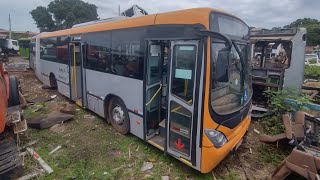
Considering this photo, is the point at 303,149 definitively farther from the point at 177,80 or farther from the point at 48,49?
the point at 48,49

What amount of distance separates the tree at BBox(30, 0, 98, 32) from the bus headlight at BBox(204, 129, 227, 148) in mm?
42747

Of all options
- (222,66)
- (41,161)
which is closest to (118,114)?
(41,161)

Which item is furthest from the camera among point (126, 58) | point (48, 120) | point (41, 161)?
point (48, 120)

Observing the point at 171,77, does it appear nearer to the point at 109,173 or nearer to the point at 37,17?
the point at 109,173

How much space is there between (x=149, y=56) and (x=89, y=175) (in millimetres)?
2518

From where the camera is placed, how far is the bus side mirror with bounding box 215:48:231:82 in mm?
3498

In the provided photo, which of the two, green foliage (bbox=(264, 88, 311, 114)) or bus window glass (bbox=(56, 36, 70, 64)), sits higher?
bus window glass (bbox=(56, 36, 70, 64))

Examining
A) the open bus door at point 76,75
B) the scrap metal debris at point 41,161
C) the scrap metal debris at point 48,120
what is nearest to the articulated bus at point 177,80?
the open bus door at point 76,75

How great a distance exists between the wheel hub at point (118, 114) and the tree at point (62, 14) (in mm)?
40068

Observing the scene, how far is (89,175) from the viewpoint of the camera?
4289 millimetres

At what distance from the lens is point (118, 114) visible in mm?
5984

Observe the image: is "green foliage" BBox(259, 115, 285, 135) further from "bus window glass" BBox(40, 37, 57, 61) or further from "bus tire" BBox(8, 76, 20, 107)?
"bus window glass" BBox(40, 37, 57, 61)

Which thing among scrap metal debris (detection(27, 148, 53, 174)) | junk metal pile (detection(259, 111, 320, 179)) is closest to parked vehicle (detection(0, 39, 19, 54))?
scrap metal debris (detection(27, 148, 53, 174))

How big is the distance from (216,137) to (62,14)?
4544cm
